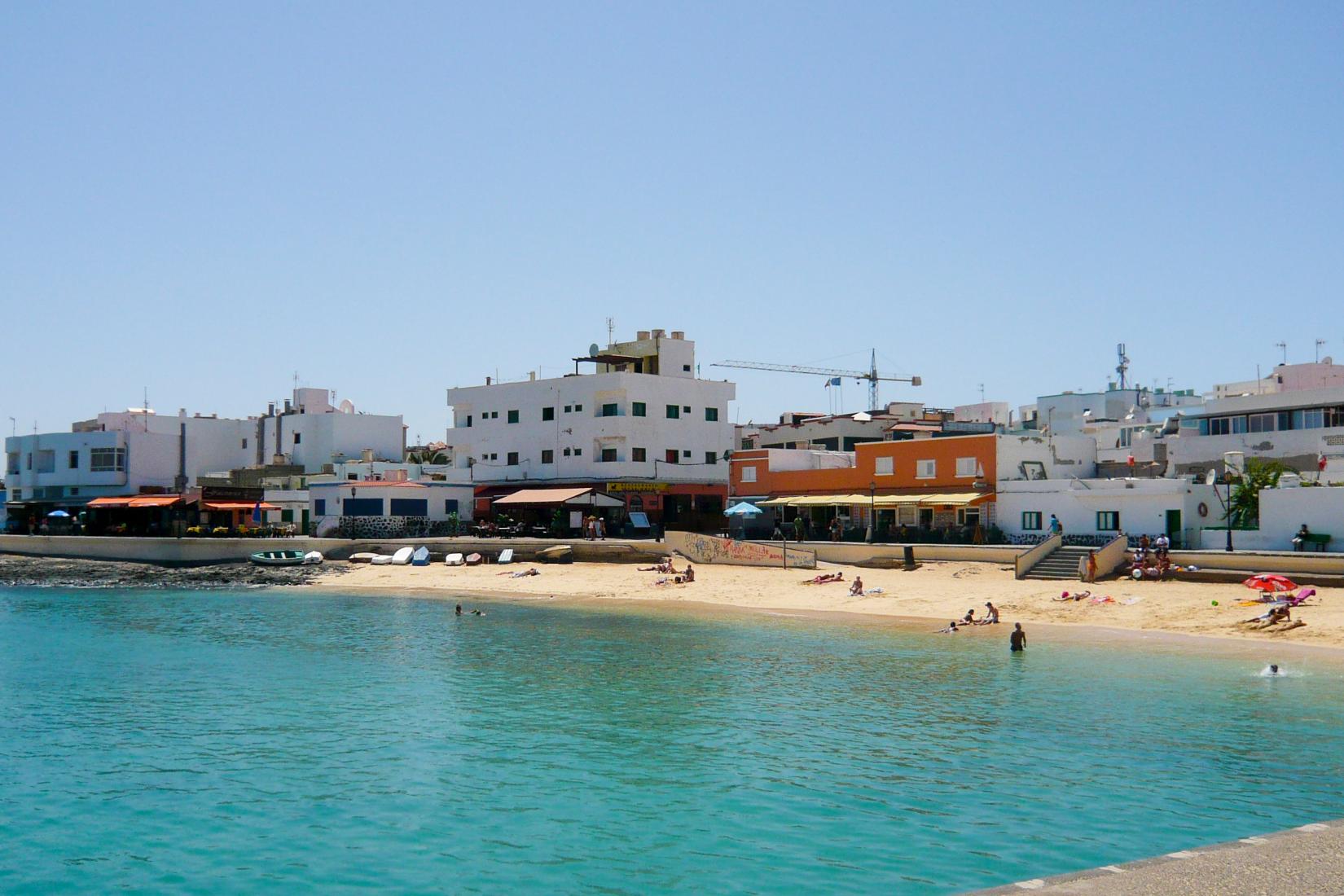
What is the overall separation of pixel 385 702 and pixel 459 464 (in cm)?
5732

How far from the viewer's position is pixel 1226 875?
11.9 metres

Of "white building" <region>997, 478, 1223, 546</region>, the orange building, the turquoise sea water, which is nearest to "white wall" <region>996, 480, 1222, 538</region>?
"white building" <region>997, 478, 1223, 546</region>

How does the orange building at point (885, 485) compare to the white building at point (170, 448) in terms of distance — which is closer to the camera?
the orange building at point (885, 485)

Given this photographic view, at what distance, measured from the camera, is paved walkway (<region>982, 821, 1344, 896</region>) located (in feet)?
37.4

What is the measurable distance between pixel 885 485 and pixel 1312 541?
22.3 meters

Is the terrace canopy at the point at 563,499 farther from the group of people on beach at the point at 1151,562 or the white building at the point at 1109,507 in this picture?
the group of people on beach at the point at 1151,562

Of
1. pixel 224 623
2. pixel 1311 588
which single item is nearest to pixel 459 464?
pixel 224 623

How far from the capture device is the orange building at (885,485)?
5646 centimetres

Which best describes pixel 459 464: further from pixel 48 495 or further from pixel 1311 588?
pixel 1311 588

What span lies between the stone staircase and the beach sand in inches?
35.7

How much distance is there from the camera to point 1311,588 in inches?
1453

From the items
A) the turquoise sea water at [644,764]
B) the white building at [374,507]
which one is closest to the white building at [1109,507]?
the turquoise sea water at [644,764]

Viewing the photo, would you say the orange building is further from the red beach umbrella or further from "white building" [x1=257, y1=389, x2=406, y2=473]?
"white building" [x1=257, y1=389, x2=406, y2=473]

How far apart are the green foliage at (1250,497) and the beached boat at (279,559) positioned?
49348 mm
